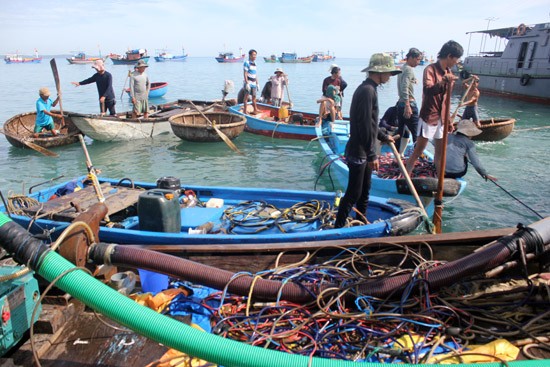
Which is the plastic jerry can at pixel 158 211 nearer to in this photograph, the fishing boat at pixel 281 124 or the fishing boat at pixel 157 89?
the fishing boat at pixel 281 124

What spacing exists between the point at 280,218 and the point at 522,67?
30.0 m

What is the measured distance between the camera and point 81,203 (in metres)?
5.24

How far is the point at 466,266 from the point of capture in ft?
11.1

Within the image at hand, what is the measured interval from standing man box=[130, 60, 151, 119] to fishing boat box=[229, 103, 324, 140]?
3.40 m

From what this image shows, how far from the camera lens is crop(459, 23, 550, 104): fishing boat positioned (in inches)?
1005

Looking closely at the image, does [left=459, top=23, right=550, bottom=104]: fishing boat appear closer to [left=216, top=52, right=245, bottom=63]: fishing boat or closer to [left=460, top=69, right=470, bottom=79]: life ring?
[left=460, top=69, right=470, bottom=79]: life ring

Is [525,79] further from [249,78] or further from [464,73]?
[249,78]

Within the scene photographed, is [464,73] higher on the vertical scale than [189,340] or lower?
higher

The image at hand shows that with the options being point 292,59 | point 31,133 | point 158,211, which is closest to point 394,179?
point 158,211

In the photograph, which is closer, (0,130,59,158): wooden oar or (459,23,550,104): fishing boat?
(0,130,59,158): wooden oar

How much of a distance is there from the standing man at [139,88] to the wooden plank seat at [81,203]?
8.27 metres

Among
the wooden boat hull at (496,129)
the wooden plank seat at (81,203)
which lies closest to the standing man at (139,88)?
the wooden plank seat at (81,203)

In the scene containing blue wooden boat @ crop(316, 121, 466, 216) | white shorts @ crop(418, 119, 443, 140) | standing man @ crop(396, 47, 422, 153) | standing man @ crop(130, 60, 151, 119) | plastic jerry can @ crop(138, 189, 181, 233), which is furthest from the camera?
standing man @ crop(130, 60, 151, 119)

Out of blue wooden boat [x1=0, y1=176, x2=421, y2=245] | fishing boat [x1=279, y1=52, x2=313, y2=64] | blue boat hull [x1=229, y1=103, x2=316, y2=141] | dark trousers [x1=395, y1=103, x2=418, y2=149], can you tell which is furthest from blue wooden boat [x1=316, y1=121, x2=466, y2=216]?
fishing boat [x1=279, y1=52, x2=313, y2=64]
